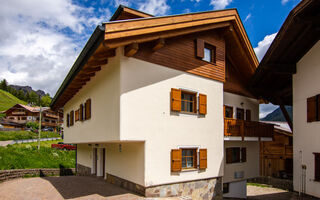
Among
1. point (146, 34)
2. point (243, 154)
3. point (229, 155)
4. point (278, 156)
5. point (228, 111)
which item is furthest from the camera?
point (278, 156)

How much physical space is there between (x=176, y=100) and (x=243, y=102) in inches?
288

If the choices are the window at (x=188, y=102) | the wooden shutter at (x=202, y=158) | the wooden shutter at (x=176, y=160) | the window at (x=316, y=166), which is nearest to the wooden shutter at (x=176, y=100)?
the window at (x=188, y=102)

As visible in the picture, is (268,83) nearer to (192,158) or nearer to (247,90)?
(247,90)

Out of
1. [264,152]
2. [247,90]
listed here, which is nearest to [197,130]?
[247,90]

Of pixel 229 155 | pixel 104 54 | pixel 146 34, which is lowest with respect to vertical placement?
pixel 229 155

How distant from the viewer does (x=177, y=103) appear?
10.7 metres

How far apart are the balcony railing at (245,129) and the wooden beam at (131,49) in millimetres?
6775

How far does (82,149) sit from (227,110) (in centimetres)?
1174

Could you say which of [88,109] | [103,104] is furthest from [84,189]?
[103,104]

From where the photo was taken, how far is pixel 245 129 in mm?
14242

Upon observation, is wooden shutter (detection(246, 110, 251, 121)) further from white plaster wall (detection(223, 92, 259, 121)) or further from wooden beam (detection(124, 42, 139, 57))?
wooden beam (detection(124, 42, 139, 57))

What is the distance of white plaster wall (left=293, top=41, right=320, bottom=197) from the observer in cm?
1096

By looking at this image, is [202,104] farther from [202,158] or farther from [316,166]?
[316,166]

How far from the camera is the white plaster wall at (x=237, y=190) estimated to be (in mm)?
14878
